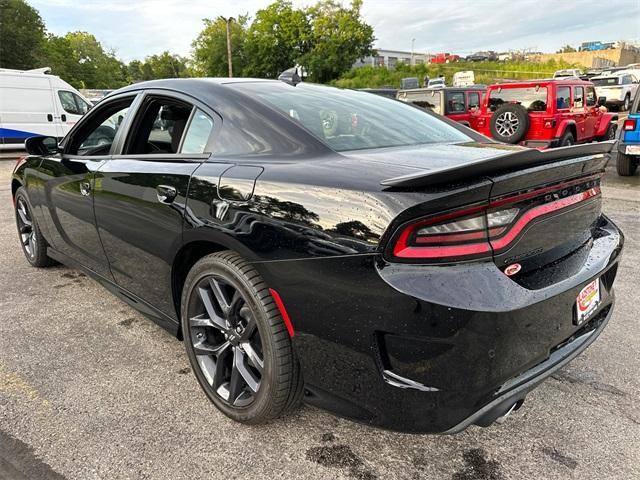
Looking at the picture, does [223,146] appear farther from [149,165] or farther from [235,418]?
[235,418]

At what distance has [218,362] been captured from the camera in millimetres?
2242

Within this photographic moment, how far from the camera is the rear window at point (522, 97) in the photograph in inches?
418

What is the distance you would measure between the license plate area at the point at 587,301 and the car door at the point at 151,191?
5.58 feet

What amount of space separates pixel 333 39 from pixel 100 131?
199ft

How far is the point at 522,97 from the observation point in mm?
11031

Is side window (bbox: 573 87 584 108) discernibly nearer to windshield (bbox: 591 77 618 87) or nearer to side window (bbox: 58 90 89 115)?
side window (bbox: 58 90 89 115)

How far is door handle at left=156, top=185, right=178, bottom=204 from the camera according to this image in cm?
229

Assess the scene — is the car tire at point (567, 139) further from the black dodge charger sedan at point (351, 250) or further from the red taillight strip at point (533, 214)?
the red taillight strip at point (533, 214)

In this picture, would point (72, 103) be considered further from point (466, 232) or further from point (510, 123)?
point (466, 232)

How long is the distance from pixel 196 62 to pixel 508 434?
234 ft

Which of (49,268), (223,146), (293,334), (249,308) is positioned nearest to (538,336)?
(293,334)

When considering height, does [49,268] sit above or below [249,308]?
below

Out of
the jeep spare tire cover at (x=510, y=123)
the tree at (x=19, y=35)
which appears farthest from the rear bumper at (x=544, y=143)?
the tree at (x=19, y=35)

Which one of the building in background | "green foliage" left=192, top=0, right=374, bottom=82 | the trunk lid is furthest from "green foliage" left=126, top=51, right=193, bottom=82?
the trunk lid
